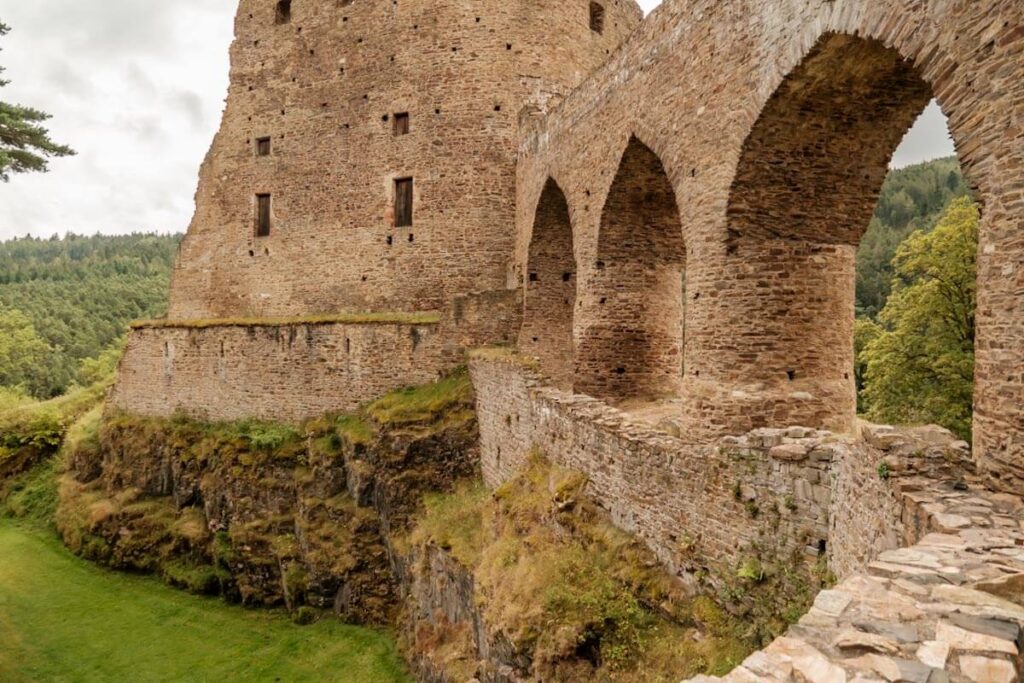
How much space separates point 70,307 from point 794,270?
7465cm

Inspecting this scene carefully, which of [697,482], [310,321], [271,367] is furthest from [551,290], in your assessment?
[697,482]

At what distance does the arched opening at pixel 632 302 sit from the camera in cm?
1209

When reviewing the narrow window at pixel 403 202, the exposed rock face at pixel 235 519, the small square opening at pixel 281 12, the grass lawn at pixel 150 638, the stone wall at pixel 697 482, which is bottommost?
the grass lawn at pixel 150 638

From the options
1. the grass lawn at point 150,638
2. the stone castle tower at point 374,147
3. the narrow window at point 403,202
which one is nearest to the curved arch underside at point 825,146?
the grass lawn at point 150,638

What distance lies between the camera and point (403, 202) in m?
17.8

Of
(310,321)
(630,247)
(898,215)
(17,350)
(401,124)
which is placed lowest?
(17,350)

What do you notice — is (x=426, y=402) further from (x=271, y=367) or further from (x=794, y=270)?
(x=794, y=270)

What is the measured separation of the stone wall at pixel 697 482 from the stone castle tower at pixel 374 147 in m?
8.40

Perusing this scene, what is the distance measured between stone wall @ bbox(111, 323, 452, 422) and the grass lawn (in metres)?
4.42

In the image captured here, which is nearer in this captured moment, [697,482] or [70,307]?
[697,482]

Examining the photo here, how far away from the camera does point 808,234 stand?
8.34 meters

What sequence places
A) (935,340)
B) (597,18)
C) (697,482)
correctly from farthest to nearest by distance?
1. (597,18)
2. (935,340)
3. (697,482)

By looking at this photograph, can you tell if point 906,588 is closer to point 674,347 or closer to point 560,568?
point 560,568

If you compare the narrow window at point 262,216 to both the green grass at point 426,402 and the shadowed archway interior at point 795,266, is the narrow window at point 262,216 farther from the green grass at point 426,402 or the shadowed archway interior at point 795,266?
the shadowed archway interior at point 795,266
